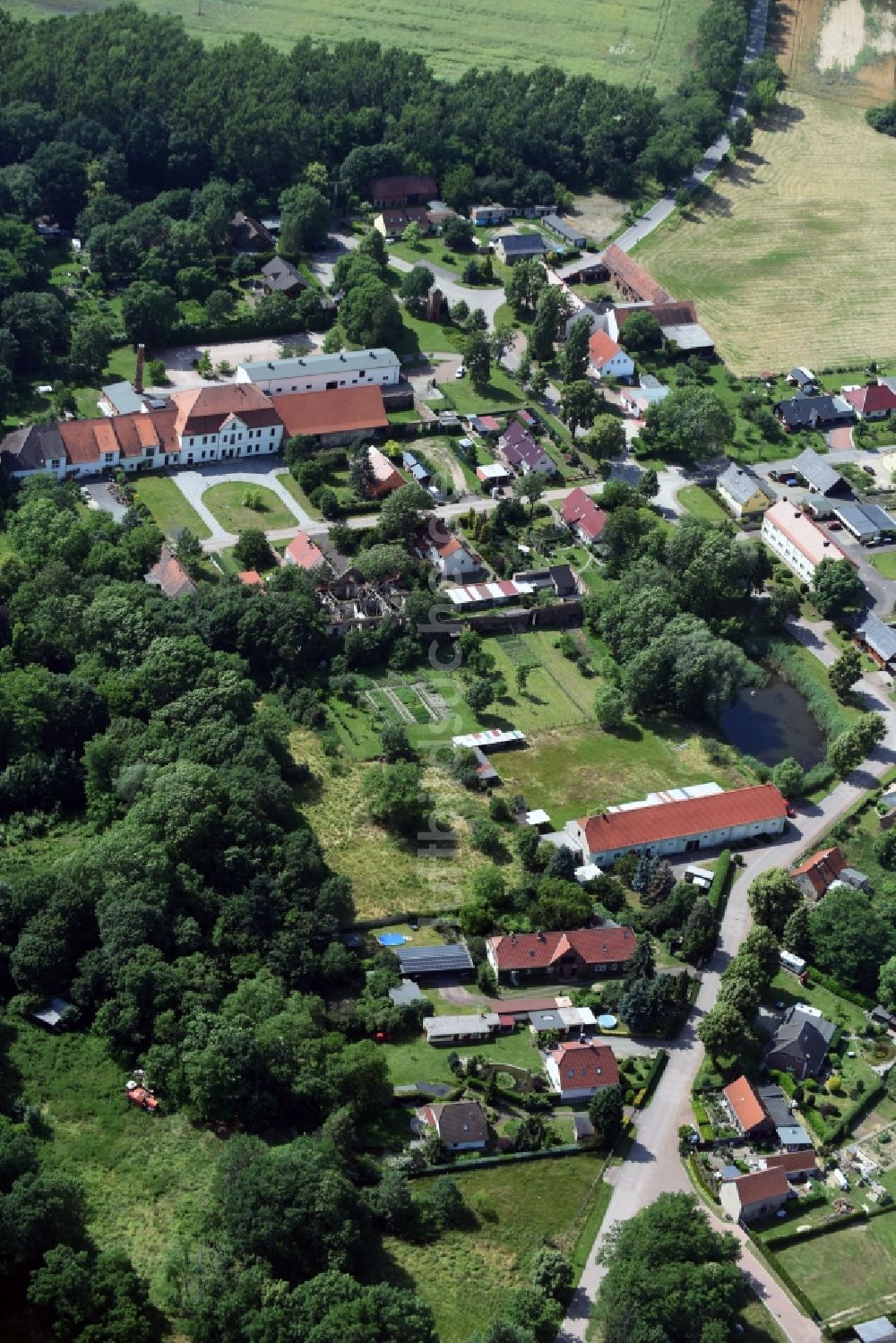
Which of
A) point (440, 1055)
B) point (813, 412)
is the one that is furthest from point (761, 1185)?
point (813, 412)

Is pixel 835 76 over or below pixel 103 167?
over

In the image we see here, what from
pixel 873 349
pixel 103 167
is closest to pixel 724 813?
pixel 873 349

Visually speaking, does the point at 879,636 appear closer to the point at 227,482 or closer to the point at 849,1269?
the point at 227,482

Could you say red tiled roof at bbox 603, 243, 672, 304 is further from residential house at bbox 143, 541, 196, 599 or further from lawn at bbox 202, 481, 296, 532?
residential house at bbox 143, 541, 196, 599

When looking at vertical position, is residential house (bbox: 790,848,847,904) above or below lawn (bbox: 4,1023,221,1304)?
above

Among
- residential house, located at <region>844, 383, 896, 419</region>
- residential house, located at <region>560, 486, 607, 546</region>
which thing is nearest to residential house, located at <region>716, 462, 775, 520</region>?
residential house, located at <region>560, 486, 607, 546</region>

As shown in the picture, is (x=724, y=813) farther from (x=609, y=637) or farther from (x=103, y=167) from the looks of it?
(x=103, y=167)
